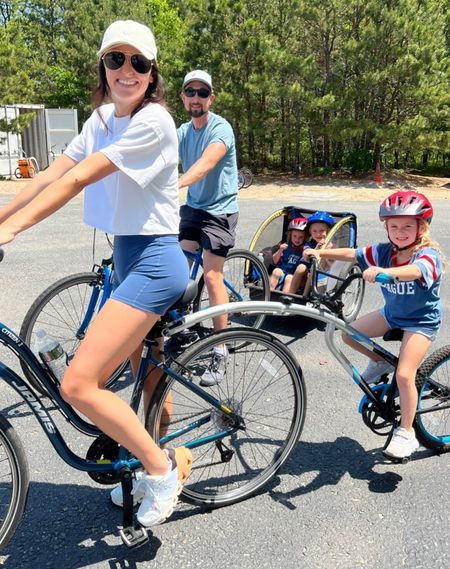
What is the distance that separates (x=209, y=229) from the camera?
163 inches

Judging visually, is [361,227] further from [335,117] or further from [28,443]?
[335,117]

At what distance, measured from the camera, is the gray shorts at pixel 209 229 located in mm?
4141

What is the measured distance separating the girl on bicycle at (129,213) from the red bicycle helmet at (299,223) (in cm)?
332

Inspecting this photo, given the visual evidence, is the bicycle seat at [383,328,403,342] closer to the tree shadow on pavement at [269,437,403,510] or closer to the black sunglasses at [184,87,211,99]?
the tree shadow on pavement at [269,437,403,510]

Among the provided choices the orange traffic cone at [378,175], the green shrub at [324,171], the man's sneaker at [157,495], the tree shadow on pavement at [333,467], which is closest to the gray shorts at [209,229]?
the tree shadow on pavement at [333,467]

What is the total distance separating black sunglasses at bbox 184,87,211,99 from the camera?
3.89 metres

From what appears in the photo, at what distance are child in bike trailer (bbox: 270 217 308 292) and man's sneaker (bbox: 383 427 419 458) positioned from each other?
260 cm

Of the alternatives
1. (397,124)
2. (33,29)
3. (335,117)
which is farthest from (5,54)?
(33,29)

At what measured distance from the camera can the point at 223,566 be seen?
7.68ft

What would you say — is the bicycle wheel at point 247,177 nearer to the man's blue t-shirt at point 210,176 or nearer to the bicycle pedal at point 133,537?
the man's blue t-shirt at point 210,176

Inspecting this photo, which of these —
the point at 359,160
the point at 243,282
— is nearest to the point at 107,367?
the point at 243,282

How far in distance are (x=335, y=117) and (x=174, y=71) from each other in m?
6.27

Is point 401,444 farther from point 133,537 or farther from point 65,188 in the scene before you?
point 65,188

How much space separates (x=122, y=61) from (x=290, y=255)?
11.9ft
